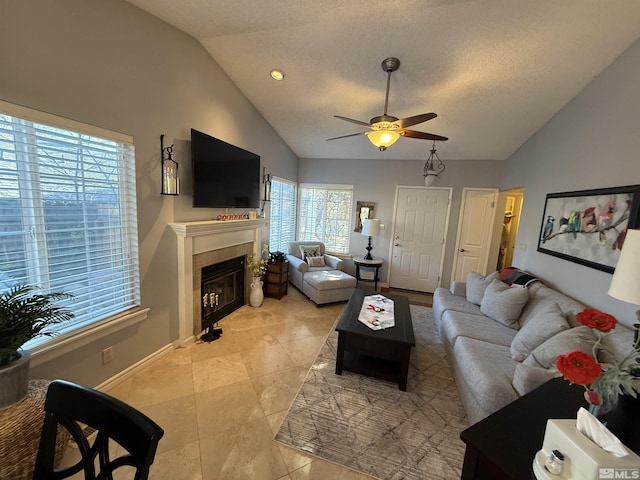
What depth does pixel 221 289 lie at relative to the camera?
3.39 metres

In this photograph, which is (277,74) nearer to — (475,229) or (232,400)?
(232,400)

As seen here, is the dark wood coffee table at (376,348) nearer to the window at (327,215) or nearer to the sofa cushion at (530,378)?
the sofa cushion at (530,378)

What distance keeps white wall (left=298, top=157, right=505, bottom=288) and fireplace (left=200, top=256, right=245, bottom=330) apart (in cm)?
252

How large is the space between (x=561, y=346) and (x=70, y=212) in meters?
3.36

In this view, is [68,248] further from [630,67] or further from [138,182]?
[630,67]

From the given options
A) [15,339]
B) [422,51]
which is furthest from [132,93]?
[422,51]

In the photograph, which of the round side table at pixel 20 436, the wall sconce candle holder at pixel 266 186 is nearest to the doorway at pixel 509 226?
the wall sconce candle holder at pixel 266 186

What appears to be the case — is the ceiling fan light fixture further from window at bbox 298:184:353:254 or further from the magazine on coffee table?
window at bbox 298:184:353:254

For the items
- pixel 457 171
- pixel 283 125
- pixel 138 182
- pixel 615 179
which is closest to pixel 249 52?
pixel 283 125

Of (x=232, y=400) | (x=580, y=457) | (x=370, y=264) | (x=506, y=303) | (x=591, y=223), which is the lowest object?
(x=232, y=400)

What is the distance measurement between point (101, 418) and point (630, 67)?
3.84 m

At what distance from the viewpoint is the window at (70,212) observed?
1.49m

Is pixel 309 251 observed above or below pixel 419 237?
below

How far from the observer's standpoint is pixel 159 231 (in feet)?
7.91
